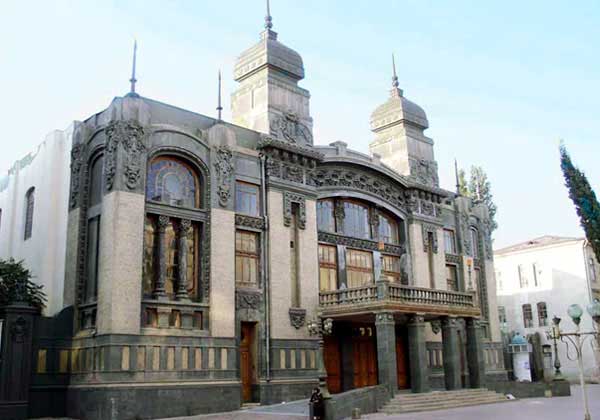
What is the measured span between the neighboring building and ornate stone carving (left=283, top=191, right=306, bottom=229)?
25953mm

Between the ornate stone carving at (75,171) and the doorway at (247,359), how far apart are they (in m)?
8.79

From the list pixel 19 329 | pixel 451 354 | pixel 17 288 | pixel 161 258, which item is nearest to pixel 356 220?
pixel 451 354

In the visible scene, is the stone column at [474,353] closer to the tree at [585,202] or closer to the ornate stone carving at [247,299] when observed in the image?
the ornate stone carving at [247,299]

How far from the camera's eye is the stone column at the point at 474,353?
32875 mm

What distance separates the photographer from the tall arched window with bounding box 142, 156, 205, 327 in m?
26.0

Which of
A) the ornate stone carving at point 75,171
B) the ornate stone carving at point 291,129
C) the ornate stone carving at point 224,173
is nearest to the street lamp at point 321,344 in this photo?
the ornate stone carving at point 224,173

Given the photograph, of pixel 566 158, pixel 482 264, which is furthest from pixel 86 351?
pixel 482 264

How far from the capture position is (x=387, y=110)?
4162 cm

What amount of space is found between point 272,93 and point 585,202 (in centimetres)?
1634

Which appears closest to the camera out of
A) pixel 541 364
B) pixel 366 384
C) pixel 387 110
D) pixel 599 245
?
pixel 599 245

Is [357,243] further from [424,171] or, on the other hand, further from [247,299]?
[424,171]

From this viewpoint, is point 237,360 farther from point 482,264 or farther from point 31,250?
point 482,264

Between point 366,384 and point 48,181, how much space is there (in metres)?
18.0

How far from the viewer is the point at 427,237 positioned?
38.5 meters
